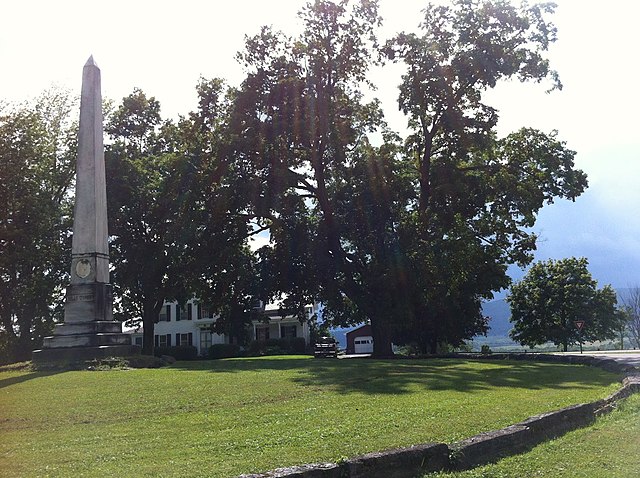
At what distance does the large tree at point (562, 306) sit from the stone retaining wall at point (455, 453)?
5231 centimetres

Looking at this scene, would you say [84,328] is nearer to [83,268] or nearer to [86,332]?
[86,332]

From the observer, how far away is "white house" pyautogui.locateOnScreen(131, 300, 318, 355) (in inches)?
2432

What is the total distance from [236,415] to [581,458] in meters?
5.26

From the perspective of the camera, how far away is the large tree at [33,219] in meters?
31.5

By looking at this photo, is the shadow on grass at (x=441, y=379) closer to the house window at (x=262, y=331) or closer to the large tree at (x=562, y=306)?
the large tree at (x=562, y=306)

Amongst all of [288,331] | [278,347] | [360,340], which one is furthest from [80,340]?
[360,340]

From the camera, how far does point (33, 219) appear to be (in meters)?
32.3

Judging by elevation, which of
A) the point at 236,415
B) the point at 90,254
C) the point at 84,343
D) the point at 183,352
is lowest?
the point at 183,352

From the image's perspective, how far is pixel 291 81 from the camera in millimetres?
31047

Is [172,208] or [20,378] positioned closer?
[20,378]

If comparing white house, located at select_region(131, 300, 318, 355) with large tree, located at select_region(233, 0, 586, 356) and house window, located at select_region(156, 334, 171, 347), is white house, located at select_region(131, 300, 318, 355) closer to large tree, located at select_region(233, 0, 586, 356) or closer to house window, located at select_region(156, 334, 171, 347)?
house window, located at select_region(156, 334, 171, 347)

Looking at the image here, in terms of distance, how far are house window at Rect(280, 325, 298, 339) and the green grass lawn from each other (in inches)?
1744

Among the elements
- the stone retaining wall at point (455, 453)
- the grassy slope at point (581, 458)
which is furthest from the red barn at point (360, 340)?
the grassy slope at point (581, 458)

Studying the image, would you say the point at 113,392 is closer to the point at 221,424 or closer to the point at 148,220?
the point at 221,424
